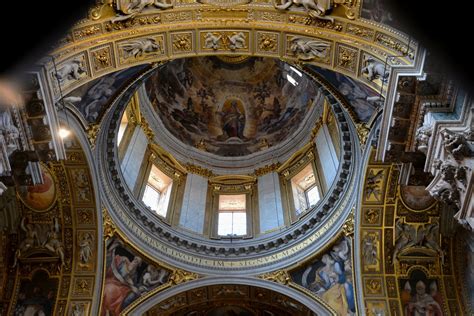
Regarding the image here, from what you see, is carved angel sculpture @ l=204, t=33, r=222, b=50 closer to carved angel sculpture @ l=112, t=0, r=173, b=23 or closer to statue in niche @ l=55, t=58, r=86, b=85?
carved angel sculpture @ l=112, t=0, r=173, b=23

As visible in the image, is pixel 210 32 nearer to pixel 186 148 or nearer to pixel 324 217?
pixel 324 217

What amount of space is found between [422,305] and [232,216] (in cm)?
798

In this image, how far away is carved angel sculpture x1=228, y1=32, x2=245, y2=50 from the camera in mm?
10781

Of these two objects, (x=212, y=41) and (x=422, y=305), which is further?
(x=422, y=305)

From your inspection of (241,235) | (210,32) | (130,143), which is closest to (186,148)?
(130,143)

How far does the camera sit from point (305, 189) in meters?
19.2

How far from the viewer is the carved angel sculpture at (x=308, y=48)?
10.5 metres

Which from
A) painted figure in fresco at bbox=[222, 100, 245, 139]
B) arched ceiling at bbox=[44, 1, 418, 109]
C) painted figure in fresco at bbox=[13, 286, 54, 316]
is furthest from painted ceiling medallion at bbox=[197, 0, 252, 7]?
painted figure in fresco at bbox=[222, 100, 245, 139]

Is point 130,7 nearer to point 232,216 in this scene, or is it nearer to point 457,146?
point 457,146

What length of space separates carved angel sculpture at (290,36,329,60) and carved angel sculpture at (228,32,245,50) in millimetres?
1076

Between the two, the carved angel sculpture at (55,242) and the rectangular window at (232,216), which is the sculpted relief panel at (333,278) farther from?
the carved angel sculpture at (55,242)

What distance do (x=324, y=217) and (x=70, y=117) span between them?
8.35m

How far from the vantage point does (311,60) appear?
10.8 metres

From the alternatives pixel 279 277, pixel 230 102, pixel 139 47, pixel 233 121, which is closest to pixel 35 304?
pixel 279 277
